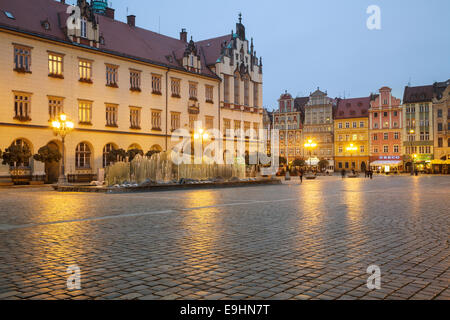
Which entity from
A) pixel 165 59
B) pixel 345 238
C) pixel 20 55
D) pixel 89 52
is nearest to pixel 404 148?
pixel 165 59

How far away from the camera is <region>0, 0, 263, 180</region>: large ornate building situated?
3484cm

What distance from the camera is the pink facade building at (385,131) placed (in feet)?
277

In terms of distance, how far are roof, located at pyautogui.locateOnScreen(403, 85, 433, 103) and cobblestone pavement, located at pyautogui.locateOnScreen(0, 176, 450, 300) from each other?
258ft

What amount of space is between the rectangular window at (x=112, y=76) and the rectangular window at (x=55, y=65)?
4.90 m

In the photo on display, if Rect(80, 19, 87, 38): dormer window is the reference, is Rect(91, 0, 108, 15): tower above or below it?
above

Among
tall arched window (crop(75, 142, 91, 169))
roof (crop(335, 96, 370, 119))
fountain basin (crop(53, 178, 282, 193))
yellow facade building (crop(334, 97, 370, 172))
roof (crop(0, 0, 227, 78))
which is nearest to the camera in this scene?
fountain basin (crop(53, 178, 282, 193))

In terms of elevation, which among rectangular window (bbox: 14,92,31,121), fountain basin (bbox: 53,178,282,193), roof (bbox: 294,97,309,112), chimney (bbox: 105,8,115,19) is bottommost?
fountain basin (bbox: 53,178,282,193)

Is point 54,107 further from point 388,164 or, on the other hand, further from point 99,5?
point 388,164

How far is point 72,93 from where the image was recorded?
1511 inches

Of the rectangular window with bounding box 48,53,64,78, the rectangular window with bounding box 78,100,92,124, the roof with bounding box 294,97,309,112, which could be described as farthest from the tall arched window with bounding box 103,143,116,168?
the roof with bounding box 294,97,309,112

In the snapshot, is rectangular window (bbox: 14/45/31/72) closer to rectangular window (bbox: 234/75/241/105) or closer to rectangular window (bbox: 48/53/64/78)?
rectangular window (bbox: 48/53/64/78)

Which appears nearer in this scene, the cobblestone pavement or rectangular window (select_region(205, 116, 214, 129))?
the cobblestone pavement

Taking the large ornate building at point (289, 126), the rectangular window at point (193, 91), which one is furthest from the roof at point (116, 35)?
the large ornate building at point (289, 126)

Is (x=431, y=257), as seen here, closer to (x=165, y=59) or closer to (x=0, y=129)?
(x=0, y=129)
